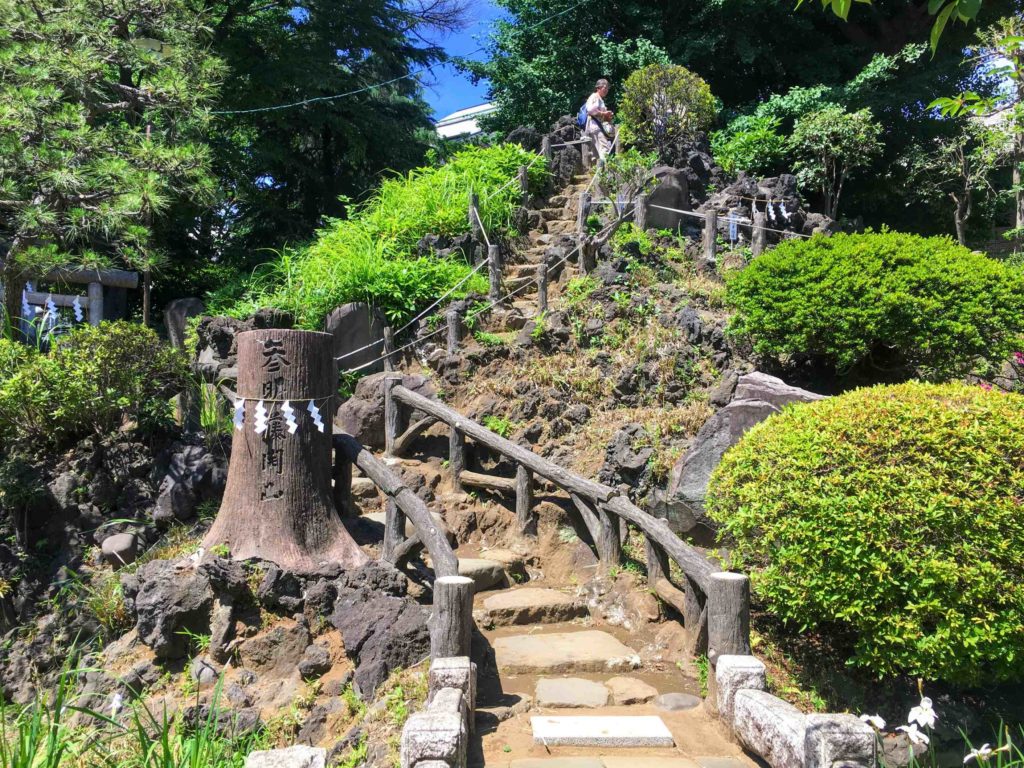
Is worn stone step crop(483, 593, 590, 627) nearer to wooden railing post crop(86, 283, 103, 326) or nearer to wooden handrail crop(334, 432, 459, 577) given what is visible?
wooden handrail crop(334, 432, 459, 577)

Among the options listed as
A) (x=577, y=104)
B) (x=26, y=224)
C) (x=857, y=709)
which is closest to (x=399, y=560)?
(x=857, y=709)

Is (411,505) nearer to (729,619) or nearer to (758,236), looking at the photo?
(729,619)

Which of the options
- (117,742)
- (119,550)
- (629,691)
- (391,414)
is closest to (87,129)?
(119,550)

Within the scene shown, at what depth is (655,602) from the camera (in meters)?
5.38

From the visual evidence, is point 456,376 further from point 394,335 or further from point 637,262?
point 637,262

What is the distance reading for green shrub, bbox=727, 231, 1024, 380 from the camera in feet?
21.6

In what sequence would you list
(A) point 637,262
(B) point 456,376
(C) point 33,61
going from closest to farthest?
(C) point 33,61 → (B) point 456,376 → (A) point 637,262

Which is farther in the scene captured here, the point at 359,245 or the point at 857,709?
the point at 359,245

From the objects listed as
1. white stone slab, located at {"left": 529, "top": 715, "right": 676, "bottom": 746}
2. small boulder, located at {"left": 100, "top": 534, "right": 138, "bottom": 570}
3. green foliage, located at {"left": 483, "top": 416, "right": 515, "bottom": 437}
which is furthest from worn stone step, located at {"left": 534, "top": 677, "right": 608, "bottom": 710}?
small boulder, located at {"left": 100, "top": 534, "right": 138, "bottom": 570}

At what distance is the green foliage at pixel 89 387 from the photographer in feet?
21.2

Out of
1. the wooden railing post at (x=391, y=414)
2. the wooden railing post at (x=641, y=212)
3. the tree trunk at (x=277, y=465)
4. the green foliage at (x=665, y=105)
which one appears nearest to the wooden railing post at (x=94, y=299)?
the wooden railing post at (x=391, y=414)

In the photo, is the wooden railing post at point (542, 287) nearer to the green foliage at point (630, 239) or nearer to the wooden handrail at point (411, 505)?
the green foliage at point (630, 239)

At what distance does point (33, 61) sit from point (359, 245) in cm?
509

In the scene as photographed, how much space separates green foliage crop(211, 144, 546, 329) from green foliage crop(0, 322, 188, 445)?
3.34 meters
